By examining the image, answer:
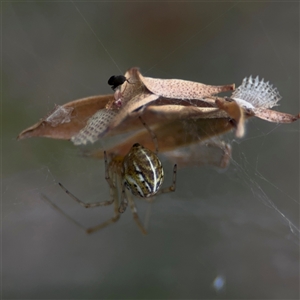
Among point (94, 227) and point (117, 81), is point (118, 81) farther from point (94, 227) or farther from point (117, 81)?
point (94, 227)

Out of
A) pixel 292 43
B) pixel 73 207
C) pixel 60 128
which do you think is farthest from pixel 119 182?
pixel 292 43

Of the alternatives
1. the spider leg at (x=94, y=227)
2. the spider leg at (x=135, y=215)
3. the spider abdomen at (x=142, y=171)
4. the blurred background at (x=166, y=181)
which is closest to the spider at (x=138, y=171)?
the spider abdomen at (x=142, y=171)

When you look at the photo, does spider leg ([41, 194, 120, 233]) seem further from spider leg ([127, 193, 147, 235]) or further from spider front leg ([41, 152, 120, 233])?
spider leg ([127, 193, 147, 235])

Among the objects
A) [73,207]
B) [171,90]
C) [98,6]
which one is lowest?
[73,207]

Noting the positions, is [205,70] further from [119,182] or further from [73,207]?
[73,207]

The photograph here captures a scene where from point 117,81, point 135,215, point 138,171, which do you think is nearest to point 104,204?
point 135,215

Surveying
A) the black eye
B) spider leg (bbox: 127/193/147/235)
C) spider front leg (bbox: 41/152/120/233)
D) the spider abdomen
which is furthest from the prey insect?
spider leg (bbox: 127/193/147/235)

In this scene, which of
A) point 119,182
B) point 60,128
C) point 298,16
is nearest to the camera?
point 60,128

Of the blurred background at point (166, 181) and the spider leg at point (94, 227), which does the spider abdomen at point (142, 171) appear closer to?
the blurred background at point (166, 181)
